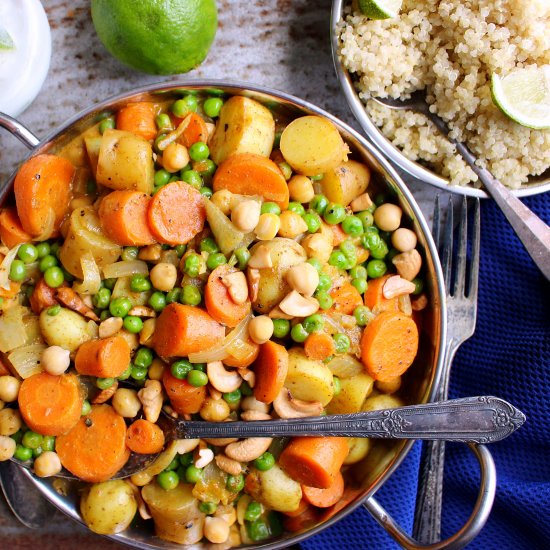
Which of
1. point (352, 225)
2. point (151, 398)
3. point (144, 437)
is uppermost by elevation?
point (352, 225)

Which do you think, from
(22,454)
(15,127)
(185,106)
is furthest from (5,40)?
(22,454)

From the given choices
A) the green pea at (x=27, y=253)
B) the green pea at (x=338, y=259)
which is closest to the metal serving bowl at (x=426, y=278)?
the green pea at (x=27, y=253)

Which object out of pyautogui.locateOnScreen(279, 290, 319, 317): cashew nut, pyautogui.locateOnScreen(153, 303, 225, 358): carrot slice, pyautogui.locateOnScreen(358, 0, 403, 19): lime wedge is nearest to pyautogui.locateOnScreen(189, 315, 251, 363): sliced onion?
pyautogui.locateOnScreen(153, 303, 225, 358): carrot slice

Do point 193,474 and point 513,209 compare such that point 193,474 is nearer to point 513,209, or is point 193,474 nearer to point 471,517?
point 471,517

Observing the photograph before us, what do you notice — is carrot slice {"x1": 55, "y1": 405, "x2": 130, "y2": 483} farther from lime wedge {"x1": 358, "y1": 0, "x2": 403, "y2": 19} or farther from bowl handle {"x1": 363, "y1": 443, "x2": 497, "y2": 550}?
lime wedge {"x1": 358, "y1": 0, "x2": 403, "y2": 19}

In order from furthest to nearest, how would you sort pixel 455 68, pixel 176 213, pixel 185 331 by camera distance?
1. pixel 455 68
2. pixel 176 213
3. pixel 185 331

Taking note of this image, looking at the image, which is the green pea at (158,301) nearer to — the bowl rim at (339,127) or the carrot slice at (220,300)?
the carrot slice at (220,300)
